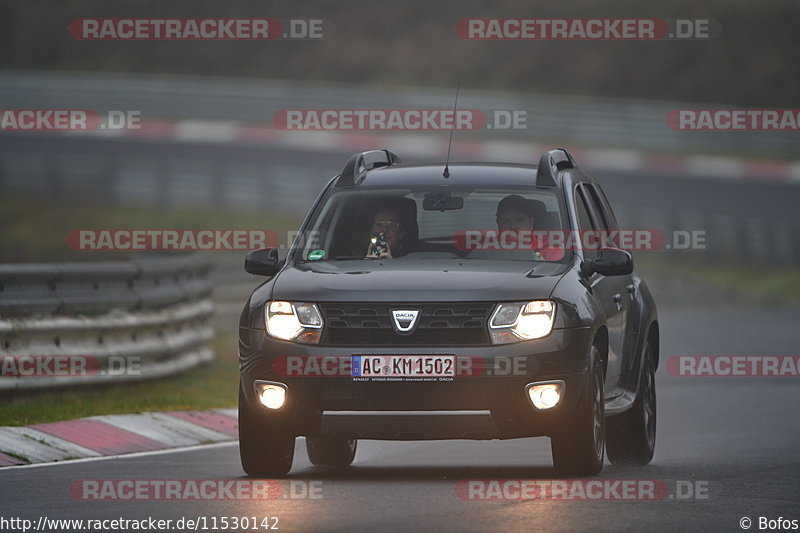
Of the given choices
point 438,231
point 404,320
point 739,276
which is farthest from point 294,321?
point 739,276

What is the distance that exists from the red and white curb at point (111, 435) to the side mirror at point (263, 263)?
2026mm

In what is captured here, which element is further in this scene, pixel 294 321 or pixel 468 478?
pixel 468 478

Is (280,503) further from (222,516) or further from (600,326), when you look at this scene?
(600,326)

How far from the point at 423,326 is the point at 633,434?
98.7 inches

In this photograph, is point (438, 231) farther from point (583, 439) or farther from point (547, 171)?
point (583, 439)

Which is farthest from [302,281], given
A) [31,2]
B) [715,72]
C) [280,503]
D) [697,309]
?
[31,2]

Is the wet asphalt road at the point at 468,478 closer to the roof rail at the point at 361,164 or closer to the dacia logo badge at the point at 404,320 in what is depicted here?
the dacia logo badge at the point at 404,320

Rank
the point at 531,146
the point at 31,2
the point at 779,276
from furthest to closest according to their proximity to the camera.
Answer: the point at 31,2 → the point at 531,146 → the point at 779,276

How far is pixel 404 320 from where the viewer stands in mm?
10648

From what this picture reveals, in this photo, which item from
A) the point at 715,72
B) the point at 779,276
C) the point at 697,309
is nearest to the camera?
the point at 697,309

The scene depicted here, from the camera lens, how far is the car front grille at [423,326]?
418 inches

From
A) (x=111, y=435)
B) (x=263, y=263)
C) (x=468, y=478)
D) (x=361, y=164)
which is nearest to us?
(x=468, y=478)

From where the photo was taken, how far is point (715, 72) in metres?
89.6

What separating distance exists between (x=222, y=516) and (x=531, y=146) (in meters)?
47.4
